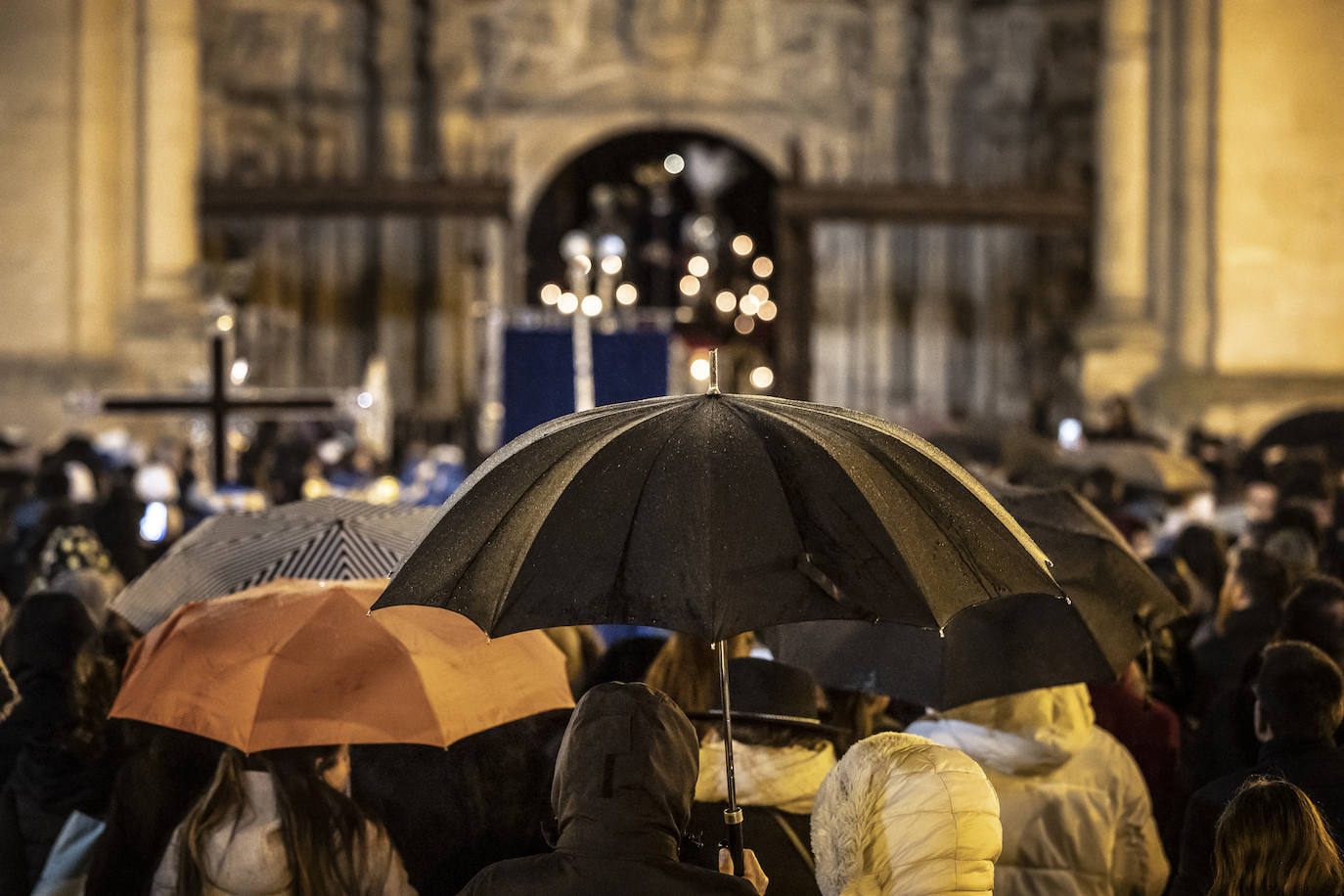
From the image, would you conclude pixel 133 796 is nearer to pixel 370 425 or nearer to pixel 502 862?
pixel 502 862

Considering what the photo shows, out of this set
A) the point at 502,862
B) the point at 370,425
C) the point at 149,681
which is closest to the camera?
the point at 502,862

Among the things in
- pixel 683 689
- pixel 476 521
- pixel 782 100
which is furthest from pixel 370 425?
pixel 476 521

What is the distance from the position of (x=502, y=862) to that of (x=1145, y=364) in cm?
1433

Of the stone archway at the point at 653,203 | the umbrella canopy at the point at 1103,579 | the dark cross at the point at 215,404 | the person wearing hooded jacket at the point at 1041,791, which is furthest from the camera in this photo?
the stone archway at the point at 653,203

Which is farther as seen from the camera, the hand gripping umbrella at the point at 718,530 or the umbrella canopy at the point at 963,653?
the umbrella canopy at the point at 963,653

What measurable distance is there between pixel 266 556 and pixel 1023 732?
7.11ft

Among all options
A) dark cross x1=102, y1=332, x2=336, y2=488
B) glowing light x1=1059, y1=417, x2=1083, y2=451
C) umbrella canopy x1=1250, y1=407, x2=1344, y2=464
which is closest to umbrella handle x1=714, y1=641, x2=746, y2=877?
dark cross x1=102, y1=332, x2=336, y2=488

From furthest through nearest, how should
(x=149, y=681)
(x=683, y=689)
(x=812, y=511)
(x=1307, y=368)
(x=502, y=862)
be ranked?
(x=1307, y=368) → (x=683, y=689) → (x=149, y=681) → (x=812, y=511) → (x=502, y=862)

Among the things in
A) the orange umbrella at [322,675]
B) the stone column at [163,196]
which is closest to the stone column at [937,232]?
the stone column at [163,196]

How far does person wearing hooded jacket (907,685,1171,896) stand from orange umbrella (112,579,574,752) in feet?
3.42

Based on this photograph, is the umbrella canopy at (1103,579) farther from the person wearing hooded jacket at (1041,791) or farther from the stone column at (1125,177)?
the stone column at (1125,177)

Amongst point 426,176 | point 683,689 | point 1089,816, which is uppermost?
point 426,176

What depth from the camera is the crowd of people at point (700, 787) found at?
2.77 meters

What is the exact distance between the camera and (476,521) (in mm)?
3121
